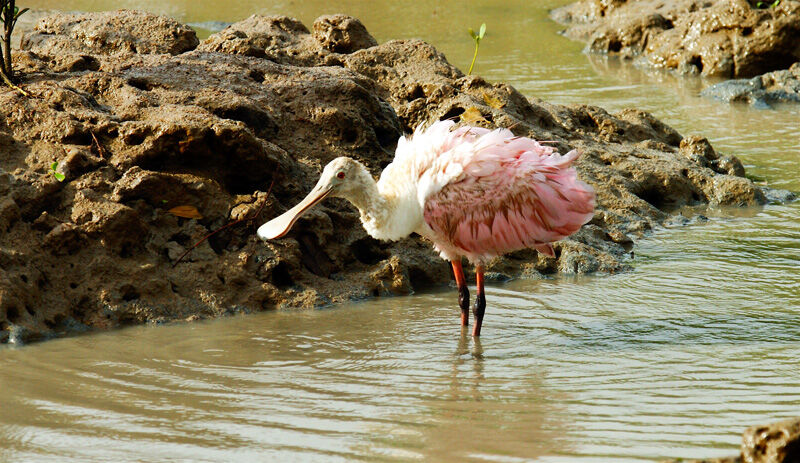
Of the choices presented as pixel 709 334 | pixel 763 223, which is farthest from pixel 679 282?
pixel 763 223

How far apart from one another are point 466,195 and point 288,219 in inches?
41.3

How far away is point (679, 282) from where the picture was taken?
267 inches

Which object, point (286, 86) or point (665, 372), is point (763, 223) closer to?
point (665, 372)

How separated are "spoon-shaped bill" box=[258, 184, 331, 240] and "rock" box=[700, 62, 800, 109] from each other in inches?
330

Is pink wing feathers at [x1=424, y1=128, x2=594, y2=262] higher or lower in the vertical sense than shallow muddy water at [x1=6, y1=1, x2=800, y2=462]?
higher

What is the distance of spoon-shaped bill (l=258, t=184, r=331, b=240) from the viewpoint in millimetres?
5719

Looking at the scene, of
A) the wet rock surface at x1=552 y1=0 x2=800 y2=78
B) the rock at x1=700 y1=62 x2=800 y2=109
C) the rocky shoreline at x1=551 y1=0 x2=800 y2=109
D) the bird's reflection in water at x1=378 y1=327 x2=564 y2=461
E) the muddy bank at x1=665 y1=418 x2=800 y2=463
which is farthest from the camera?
the wet rock surface at x1=552 y1=0 x2=800 y2=78

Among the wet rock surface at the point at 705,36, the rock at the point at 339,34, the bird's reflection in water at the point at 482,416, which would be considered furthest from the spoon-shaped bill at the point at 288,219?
the wet rock surface at the point at 705,36

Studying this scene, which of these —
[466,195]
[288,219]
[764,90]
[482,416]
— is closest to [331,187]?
Answer: [288,219]

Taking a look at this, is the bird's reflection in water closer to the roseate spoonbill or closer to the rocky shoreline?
the roseate spoonbill

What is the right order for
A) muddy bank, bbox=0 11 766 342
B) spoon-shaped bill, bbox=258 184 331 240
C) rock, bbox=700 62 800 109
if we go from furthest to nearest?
rock, bbox=700 62 800 109 → muddy bank, bbox=0 11 766 342 → spoon-shaped bill, bbox=258 184 331 240

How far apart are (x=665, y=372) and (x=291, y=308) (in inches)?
91.1

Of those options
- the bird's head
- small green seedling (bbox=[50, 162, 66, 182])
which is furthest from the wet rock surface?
small green seedling (bbox=[50, 162, 66, 182])

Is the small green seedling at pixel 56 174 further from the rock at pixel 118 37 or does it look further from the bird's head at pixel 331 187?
the rock at pixel 118 37
